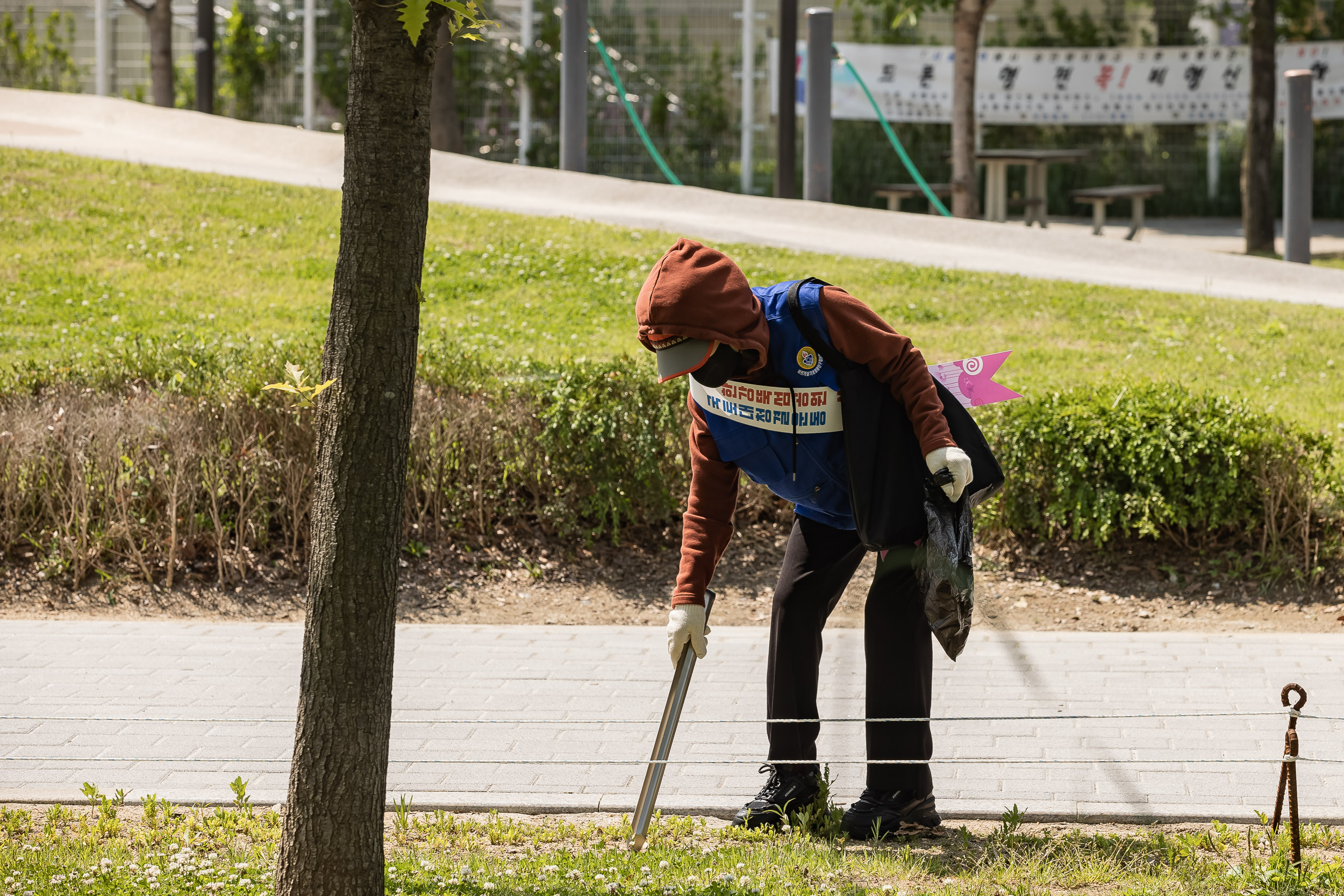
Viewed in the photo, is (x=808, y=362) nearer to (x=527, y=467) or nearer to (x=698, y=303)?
(x=698, y=303)

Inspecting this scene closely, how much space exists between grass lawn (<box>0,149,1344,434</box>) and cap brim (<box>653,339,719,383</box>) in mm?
3422

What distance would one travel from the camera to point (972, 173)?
51.8ft

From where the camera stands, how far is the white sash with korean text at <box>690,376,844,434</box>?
3498mm

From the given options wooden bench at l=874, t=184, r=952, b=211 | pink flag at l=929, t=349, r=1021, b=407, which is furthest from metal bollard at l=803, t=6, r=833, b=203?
pink flag at l=929, t=349, r=1021, b=407

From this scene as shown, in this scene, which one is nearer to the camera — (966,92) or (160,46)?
(966,92)

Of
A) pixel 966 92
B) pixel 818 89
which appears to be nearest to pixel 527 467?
pixel 818 89

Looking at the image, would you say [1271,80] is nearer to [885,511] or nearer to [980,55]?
[980,55]

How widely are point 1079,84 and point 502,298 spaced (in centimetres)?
1353

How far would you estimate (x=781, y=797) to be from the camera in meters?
3.74

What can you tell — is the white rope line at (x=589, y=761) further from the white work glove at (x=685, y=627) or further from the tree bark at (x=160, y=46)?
the tree bark at (x=160, y=46)

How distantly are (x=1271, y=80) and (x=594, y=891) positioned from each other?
47.8 feet

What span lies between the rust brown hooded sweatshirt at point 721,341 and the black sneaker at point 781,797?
58 centimetres

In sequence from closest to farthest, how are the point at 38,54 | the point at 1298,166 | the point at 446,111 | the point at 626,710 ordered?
the point at 626,710 < the point at 1298,166 < the point at 446,111 < the point at 38,54

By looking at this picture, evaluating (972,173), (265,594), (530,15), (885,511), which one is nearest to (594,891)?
(885,511)
